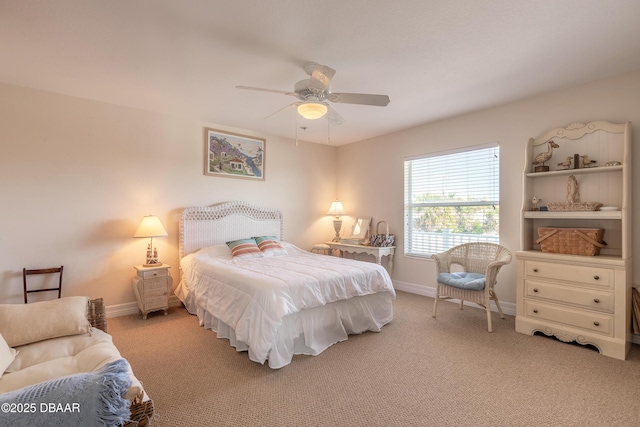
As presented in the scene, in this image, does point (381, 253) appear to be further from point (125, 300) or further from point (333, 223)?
point (125, 300)

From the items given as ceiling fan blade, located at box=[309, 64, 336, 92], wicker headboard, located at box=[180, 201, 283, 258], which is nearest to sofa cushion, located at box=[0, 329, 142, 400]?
ceiling fan blade, located at box=[309, 64, 336, 92]

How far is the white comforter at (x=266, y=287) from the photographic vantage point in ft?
8.41

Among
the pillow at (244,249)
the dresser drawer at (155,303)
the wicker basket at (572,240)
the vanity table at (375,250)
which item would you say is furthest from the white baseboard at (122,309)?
the wicker basket at (572,240)

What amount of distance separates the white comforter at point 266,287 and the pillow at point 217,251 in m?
0.12

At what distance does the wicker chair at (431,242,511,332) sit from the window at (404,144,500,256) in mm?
305

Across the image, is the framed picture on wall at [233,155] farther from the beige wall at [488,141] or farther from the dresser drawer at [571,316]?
the dresser drawer at [571,316]

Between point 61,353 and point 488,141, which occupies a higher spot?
point 488,141

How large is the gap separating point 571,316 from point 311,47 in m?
3.37

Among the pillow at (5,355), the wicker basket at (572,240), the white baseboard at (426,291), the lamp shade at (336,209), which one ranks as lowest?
the white baseboard at (426,291)

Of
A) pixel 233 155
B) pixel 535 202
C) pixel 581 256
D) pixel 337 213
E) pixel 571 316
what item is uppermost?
pixel 233 155

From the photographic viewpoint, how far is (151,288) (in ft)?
12.3

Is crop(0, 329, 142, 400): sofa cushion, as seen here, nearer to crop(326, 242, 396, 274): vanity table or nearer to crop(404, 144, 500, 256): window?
crop(326, 242, 396, 274): vanity table

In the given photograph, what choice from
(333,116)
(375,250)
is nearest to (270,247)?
(375,250)

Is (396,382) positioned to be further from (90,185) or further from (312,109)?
(90,185)
